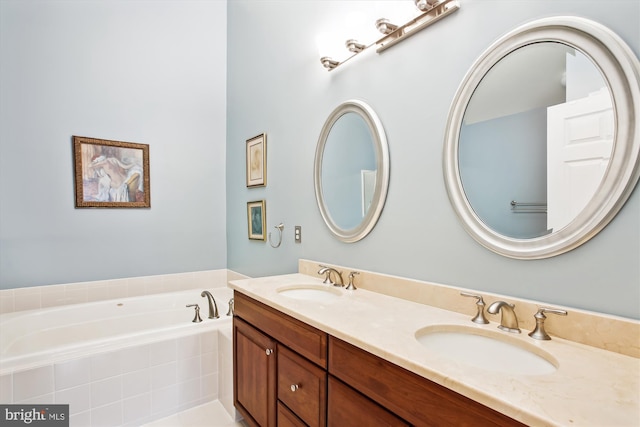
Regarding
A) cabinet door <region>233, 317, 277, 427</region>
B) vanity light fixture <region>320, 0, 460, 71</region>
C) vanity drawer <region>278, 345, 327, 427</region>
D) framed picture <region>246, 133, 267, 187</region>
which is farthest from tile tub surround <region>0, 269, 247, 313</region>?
vanity light fixture <region>320, 0, 460, 71</region>

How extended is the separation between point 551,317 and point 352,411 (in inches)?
26.8

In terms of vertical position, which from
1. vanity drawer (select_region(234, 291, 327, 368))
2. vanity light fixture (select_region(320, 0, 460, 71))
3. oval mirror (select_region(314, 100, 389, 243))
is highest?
vanity light fixture (select_region(320, 0, 460, 71))

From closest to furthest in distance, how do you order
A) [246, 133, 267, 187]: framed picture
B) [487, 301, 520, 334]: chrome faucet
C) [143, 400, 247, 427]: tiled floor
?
[487, 301, 520, 334]: chrome faucet → [143, 400, 247, 427]: tiled floor → [246, 133, 267, 187]: framed picture

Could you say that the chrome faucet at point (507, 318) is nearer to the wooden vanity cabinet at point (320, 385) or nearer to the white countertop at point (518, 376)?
the white countertop at point (518, 376)

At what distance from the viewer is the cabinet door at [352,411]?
869mm

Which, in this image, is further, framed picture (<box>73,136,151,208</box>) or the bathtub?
framed picture (<box>73,136,151,208</box>)

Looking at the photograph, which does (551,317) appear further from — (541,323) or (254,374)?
(254,374)

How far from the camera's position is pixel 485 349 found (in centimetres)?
101

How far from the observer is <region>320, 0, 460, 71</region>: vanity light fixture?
123 centimetres

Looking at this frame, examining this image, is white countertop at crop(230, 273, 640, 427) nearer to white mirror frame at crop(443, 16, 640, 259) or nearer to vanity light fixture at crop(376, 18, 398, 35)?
white mirror frame at crop(443, 16, 640, 259)

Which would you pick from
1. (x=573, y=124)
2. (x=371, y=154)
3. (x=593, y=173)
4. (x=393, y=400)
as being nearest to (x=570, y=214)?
(x=593, y=173)

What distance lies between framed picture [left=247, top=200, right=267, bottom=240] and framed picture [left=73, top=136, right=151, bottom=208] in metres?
0.97

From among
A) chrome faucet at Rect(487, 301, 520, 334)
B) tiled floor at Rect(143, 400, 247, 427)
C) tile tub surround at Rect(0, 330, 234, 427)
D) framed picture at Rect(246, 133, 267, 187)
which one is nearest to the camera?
chrome faucet at Rect(487, 301, 520, 334)

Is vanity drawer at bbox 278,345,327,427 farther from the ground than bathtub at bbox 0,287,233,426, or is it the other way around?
vanity drawer at bbox 278,345,327,427
